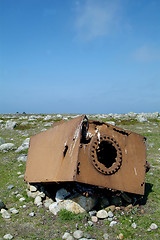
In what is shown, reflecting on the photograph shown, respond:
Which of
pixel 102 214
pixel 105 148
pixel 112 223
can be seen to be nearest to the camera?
pixel 112 223

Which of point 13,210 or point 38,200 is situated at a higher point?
point 38,200

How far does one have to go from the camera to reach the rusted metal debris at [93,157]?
17.5 feet

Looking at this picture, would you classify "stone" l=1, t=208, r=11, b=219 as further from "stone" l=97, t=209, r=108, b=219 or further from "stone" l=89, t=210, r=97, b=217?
"stone" l=97, t=209, r=108, b=219

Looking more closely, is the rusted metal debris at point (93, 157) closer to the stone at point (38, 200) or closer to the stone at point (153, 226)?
the stone at point (38, 200)

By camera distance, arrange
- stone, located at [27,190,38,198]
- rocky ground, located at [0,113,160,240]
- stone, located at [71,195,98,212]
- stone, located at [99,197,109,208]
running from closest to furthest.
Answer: rocky ground, located at [0,113,160,240], stone, located at [71,195,98,212], stone, located at [99,197,109,208], stone, located at [27,190,38,198]

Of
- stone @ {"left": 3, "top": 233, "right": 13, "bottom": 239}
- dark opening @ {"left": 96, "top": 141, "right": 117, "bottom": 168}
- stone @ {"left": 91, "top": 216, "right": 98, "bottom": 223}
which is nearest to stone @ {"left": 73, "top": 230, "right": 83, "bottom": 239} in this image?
stone @ {"left": 91, "top": 216, "right": 98, "bottom": 223}

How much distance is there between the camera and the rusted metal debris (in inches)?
210

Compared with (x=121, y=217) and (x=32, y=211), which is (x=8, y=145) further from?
(x=121, y=217)

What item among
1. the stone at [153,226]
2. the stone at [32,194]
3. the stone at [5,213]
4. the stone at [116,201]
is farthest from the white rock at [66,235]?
Result: the stone at [32,194]

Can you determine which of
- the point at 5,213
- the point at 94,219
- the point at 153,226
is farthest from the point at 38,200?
the point at 153,226

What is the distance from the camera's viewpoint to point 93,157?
5539 mm

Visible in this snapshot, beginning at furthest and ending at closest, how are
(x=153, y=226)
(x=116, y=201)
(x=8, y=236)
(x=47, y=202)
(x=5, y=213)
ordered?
(x=47, y=202), (x=116, y=201), (x=5, y=213), (x=153, y=226), (x=8, y=236)

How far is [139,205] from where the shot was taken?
612 centimetres

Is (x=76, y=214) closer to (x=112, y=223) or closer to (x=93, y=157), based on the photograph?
(x=112, y=223)
